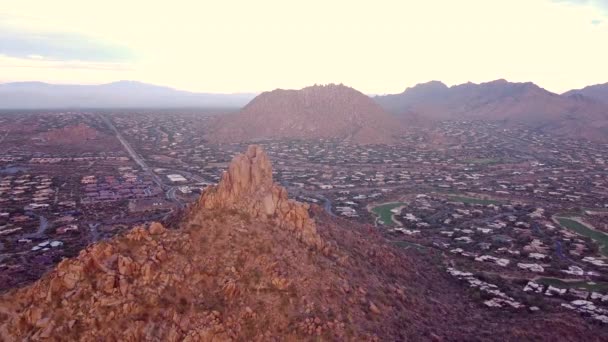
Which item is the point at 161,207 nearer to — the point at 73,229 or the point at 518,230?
the point at 73,229

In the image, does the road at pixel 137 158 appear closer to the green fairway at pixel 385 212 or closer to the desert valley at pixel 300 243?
the desert valley at pixel 300 243

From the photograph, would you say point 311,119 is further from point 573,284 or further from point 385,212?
point 573,284

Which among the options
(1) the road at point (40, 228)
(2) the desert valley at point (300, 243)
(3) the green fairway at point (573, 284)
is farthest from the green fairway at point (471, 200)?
(1) the road at point (40, 228)

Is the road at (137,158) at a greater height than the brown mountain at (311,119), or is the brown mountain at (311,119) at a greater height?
the brown mountain at (311,119)

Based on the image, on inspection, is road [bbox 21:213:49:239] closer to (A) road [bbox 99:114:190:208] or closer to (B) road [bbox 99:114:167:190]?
(A) road [bbox 99:114:190:208]

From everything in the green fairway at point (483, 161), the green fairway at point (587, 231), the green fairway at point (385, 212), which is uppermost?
the green fairway at point (385, 212)

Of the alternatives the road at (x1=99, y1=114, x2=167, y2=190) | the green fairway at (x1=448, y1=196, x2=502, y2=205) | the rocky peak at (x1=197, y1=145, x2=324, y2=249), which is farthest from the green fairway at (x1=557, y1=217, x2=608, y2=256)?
the road at (x1=99, y1=114, x2=167, y2=190)

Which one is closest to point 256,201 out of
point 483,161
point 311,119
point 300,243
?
point 300,243
